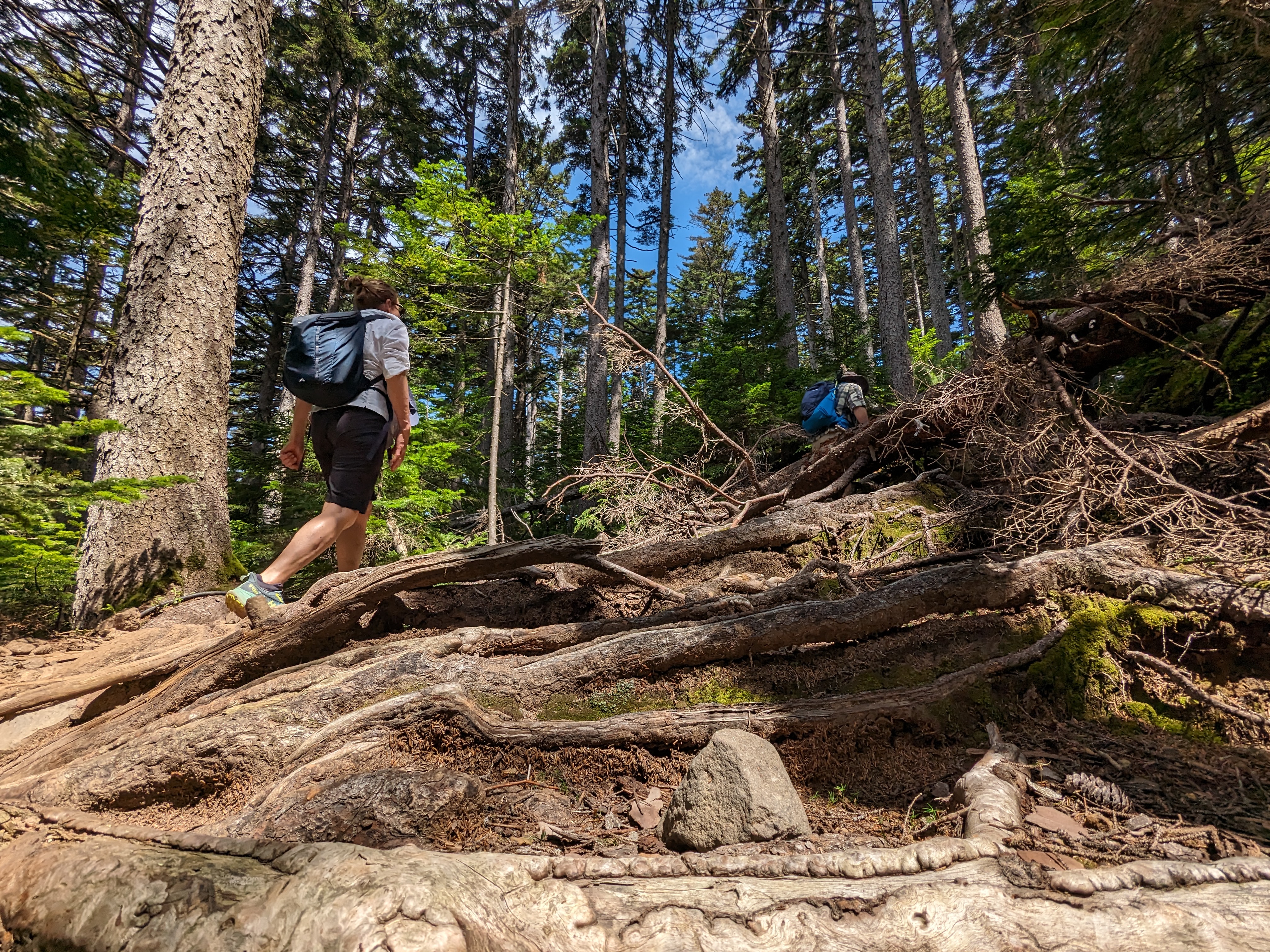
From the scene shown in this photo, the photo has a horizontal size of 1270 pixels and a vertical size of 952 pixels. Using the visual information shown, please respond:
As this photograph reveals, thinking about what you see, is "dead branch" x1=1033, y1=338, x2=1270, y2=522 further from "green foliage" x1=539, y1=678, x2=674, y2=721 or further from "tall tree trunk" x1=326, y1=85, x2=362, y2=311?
"tall tree trunk" x1=326, y1=85, x2=362, y2=311

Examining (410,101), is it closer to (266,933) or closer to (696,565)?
(696,565)

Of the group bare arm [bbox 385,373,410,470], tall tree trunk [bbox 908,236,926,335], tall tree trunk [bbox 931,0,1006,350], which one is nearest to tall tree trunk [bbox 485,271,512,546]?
bare arm [bbox 385,373,410,470]

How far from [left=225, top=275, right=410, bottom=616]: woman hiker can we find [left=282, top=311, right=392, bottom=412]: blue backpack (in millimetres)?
43

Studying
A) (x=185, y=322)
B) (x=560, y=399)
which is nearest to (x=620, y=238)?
(x=560, y=399)

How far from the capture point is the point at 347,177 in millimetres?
17062

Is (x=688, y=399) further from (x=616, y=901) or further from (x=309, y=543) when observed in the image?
(x=616, y=901)

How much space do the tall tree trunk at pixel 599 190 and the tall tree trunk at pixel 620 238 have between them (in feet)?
3.48

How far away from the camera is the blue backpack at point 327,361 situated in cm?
298

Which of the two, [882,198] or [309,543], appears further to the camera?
[882,198]

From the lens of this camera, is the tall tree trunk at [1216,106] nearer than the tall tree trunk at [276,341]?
Yes

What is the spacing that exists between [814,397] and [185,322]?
6.32 m

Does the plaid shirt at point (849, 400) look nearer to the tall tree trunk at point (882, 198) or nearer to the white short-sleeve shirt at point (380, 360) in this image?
the white short-sleeve shirt at point (380, 360)

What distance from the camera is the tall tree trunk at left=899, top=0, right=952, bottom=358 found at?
14641 millimetres

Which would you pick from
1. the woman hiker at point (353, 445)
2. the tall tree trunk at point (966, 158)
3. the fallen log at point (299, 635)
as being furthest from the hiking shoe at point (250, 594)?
the tall tree trunk at point (966, 158)
